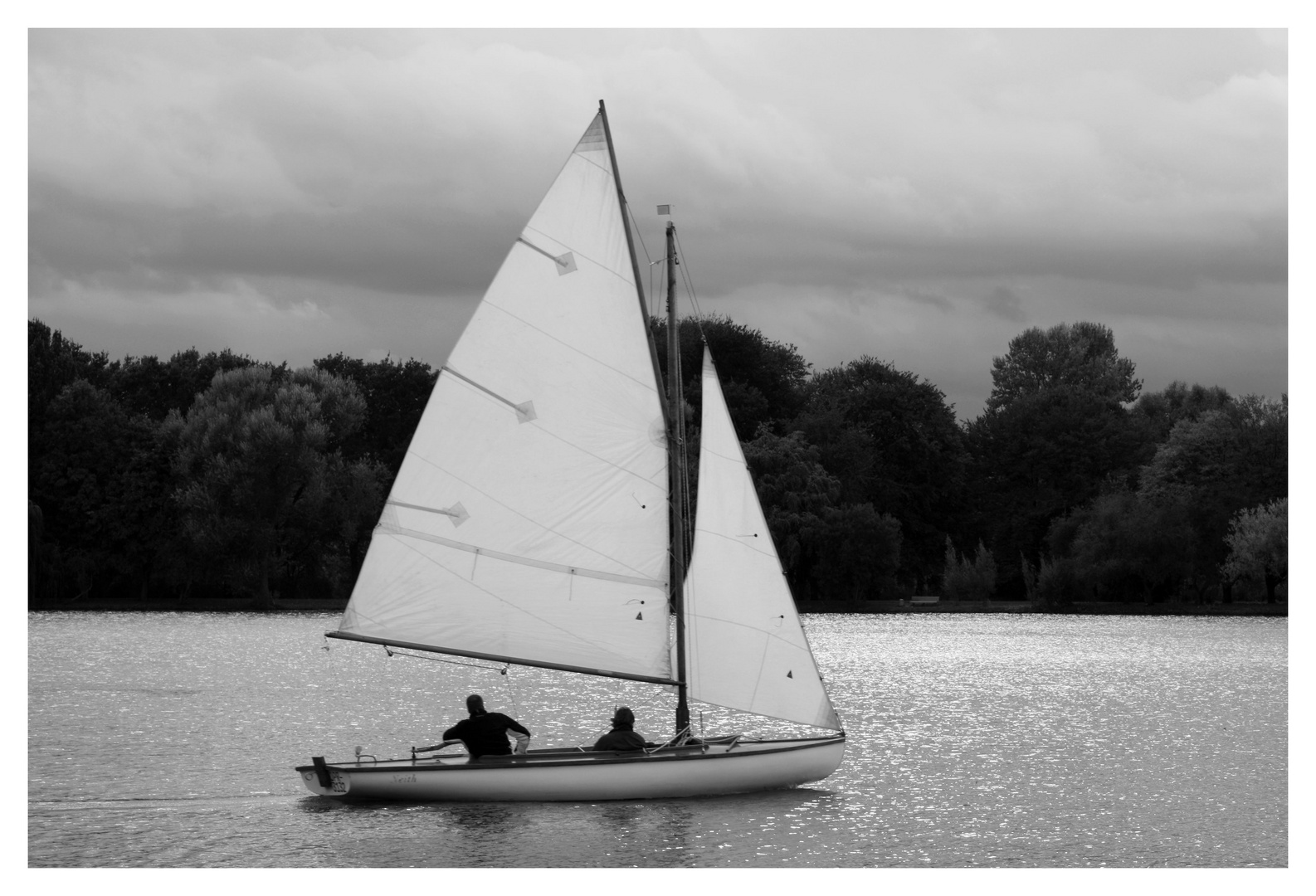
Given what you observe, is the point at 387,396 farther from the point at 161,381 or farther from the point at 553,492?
the point at 553,492

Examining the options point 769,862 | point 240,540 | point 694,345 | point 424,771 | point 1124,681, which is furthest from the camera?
point 694,345

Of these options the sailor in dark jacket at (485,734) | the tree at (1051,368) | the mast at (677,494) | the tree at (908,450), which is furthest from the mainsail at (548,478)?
the tree at (1051,368)

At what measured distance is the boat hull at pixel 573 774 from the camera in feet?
78.3

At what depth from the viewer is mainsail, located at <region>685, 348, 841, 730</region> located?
24875 millimetres

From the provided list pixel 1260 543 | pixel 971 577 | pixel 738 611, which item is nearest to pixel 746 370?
pixel 971 577

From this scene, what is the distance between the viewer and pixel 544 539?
2452cm

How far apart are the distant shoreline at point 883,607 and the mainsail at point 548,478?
2583 inches

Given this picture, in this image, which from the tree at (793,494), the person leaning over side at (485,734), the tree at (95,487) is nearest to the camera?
the person leaning over side at (485,734)

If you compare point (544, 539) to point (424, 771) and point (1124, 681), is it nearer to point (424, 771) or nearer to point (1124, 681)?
point (424, 771)

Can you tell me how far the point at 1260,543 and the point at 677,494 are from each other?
73.6m

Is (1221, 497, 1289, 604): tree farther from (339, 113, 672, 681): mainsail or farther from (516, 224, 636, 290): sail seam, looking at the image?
(516, 224, 636, 290): sail seam

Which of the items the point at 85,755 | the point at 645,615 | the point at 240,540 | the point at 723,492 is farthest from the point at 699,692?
the point at 240,540

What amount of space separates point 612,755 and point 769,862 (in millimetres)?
3064

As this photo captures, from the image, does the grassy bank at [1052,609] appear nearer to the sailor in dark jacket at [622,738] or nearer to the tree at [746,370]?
the tree at [746,370]
